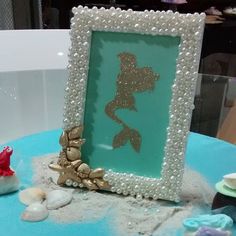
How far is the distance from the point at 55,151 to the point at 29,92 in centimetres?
53

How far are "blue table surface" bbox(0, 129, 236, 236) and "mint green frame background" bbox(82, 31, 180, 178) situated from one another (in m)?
0.09

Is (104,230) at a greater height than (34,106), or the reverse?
(104,230)

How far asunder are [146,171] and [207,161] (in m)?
0.14

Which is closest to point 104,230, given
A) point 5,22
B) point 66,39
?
point 66,39

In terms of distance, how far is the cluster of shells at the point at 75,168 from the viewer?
1.77 feet

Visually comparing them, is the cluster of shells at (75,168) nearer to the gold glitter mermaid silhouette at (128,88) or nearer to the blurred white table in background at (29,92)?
the gold glitter mermaid silhouette at (128,88)

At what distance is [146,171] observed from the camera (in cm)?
54

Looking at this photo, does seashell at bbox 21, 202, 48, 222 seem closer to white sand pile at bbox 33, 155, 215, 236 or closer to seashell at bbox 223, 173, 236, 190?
white sand pile at bbox 33, 155, 215, 236

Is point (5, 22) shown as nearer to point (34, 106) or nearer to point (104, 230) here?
point (34, 106)

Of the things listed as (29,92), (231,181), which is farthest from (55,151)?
(29,92)

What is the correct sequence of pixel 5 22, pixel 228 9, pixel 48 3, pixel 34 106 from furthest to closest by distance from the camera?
pixel 228 9 → pixel 48 3 → pixel 5 22 → pixel 34 106

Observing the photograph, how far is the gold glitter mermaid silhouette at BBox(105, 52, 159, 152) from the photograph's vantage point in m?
0.52

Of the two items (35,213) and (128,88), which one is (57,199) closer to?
(35,213)

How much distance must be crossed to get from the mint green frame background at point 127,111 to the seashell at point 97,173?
15 millimetres
